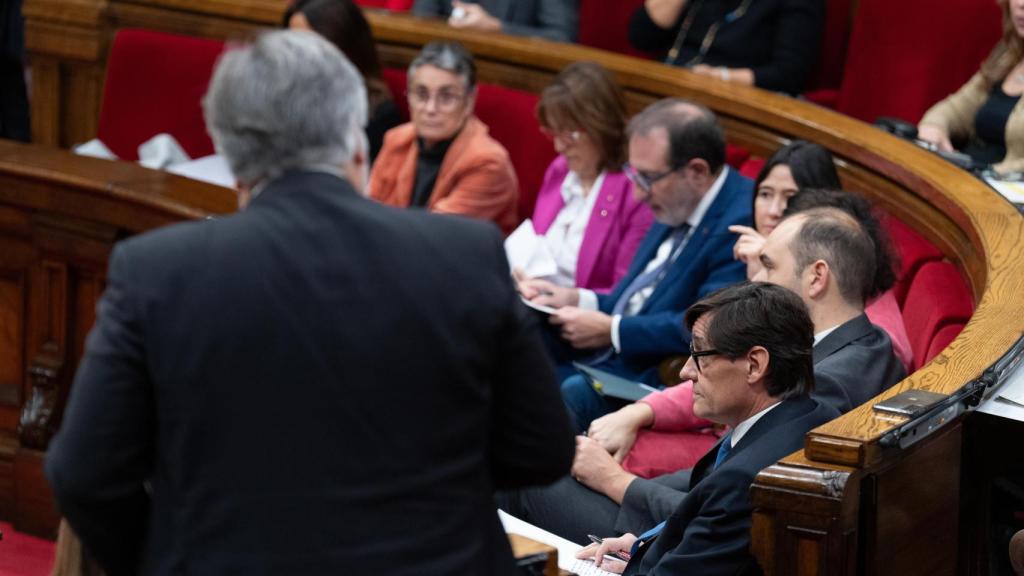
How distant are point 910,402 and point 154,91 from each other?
11.1ft

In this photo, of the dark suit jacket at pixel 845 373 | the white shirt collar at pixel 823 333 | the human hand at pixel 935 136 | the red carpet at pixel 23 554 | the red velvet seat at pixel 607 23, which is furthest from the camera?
the red velvet seat at pixel 607 23

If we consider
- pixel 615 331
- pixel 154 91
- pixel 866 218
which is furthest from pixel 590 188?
pixel 154 91

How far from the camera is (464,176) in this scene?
3850 millimetres

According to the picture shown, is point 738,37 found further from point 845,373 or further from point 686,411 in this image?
point 845,373

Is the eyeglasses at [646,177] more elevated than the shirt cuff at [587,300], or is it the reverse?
the eyeglasses at [646,177]

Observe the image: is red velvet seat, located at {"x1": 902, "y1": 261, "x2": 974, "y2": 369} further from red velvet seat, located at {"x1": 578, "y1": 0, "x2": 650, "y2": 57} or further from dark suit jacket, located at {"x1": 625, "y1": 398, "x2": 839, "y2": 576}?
red velvet seat, located at {"x1": 578, "y1": 0, "x2": 650, "y2": 57}

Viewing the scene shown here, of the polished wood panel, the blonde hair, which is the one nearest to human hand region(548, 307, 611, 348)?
the polished wood panel

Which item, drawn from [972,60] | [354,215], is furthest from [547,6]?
[354,215]

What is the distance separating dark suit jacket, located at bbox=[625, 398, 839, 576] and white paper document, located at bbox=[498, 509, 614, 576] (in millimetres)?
112

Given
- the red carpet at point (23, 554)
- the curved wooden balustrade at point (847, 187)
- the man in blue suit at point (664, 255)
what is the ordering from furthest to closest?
the man in blue suit at point (664, 255) < the red carpet at point (23, 554) < the curved wooden balustrade at point (847, 187)

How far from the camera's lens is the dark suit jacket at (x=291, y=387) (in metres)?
1.20

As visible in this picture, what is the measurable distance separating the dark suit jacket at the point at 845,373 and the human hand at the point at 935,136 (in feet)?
4.79

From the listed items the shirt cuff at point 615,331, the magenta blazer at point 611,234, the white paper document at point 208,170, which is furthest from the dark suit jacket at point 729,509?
the white paper document at point 208,170

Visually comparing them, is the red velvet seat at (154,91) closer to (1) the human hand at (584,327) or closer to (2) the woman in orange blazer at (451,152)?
(2) the woman in orange blazer at (451,152)
